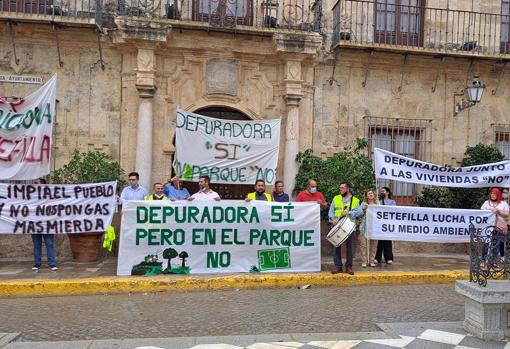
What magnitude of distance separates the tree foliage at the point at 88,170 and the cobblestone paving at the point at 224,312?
10.4 feet

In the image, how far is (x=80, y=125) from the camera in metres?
10.9

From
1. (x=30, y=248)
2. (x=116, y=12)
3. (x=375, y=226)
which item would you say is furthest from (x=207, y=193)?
(x=116, y=12)

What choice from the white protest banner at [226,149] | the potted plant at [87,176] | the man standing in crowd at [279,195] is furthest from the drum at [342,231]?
the potted plant at [87,176]

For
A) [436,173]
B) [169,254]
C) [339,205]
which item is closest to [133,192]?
[169,254]

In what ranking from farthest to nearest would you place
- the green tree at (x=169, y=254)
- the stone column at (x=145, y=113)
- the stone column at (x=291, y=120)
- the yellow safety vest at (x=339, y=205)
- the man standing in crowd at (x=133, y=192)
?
the stone column at (x=291, y=120)
the stone column at (x=145, y=113)
the man standing in crowd at (x=133, y=192)
the yellow safety vest at (x=339, y=205)
the green tree at (x=169, y=254)

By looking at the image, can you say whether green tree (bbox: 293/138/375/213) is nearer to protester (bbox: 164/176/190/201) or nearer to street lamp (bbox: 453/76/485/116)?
protester (bbox: 164/176/190/201)

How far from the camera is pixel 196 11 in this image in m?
11.3

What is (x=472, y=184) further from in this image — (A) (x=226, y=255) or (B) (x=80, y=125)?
(B) (x=80, y=125)

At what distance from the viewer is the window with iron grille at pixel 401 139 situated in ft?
40.0

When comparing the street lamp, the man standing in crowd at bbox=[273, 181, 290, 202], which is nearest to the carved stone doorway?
the man standing in crowd at bbox=[273, 181, 290, 202]

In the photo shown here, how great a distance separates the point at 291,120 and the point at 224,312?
5.91 meters

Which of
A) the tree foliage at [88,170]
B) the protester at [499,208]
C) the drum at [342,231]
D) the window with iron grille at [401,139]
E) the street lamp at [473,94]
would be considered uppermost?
the street lamp at [473,94]

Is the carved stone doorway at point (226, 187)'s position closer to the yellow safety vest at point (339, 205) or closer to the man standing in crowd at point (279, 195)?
the man standing in crowd at point (279, 195)

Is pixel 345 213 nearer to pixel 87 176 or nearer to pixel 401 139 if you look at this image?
pixel 401 139
